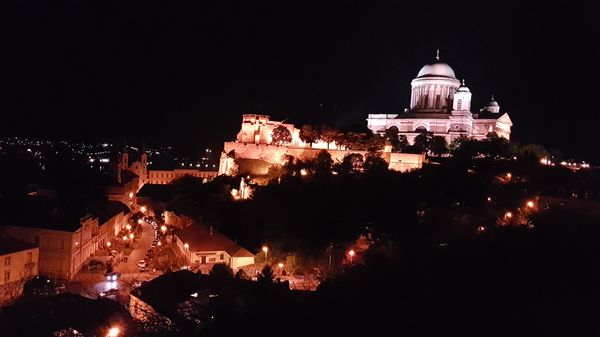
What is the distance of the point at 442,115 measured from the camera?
179 ft

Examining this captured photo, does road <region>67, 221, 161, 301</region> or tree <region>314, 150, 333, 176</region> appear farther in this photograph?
tree <region>314, 150, 333, 176</region>

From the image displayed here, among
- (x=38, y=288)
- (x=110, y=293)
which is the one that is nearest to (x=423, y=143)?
(x=110, y=293)

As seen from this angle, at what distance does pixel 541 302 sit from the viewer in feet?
42.5

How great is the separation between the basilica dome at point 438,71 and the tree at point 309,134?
20.6 metres

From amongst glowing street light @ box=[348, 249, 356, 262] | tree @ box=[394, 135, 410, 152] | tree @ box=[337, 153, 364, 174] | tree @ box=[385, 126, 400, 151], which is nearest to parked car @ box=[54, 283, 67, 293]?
glowing street light @ box=[348, 249, 356, 262]

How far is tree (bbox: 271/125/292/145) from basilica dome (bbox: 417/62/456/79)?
2241 centimetres

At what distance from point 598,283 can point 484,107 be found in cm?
4661

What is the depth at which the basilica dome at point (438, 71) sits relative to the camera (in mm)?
59344

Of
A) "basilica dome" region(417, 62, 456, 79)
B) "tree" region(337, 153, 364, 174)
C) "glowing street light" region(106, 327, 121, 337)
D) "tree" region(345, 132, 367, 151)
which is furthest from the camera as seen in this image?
"basilica dome" region(417, 62, 456, 79)

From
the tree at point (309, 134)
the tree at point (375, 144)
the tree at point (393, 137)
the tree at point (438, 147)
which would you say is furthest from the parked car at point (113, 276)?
the tree at point (438, 147)

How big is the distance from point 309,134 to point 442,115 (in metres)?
17.3

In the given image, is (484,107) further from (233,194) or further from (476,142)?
(233,194)

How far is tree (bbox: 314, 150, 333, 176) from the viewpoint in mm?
37331

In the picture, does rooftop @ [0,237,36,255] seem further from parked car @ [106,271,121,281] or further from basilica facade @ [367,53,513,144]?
basilica facade @ [367,53,513,144]
